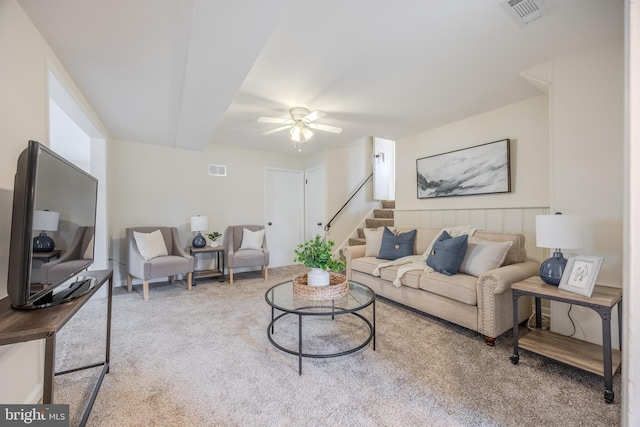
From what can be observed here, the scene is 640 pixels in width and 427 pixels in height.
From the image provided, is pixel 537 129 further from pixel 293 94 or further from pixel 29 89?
pixel 29 89

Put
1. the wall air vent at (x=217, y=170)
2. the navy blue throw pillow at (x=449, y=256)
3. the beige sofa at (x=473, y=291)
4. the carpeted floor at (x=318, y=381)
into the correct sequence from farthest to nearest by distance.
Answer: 1. the wall air vent at (x=217, y=170)
2. the navy blue throw pillow at (x=449, y=256)
3. the beige sofa at (x=473, y=291)
4. the carpeted floor at (x=318, y=381)

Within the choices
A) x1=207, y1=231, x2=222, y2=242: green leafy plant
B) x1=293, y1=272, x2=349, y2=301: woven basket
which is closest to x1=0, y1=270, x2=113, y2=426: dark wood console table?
x1=293, y1=272, x2=349, y2=301: woven basket

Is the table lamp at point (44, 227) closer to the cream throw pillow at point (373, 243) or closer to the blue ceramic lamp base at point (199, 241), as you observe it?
the blue ceramic lamp base at point (199, 241)

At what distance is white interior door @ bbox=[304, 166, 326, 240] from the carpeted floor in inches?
110

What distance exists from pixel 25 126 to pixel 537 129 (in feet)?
14.1

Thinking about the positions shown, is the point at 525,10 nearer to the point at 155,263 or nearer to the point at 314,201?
the point at 314,201

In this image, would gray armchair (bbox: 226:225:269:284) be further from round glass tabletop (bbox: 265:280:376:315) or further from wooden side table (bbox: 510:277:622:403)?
wooden side table (bbox: 510:277:622:403)

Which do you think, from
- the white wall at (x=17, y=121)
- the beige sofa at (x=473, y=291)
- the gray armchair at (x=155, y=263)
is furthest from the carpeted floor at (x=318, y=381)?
the gray armchair at (x=155, y=263)

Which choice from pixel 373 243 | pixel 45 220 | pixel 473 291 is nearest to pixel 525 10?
pixel 473 291

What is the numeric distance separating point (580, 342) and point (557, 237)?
0.80 m

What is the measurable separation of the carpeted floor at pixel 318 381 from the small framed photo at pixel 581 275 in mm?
585

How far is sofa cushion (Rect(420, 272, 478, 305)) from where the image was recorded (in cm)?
227

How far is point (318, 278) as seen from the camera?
2189 mm

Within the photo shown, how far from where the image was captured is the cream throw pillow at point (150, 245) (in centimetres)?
364
